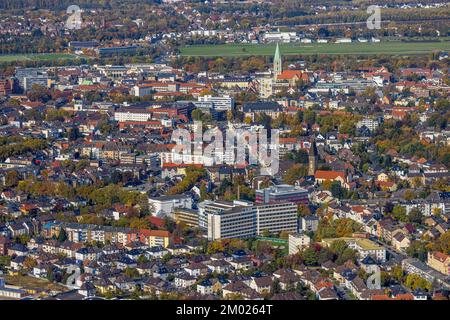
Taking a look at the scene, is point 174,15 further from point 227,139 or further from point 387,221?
point 387,221

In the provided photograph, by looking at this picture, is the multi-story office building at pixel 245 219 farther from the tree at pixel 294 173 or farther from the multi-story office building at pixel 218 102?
the multi-story office building at pixel 218 102

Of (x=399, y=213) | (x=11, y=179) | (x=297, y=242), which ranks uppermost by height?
(x=297, y=242)

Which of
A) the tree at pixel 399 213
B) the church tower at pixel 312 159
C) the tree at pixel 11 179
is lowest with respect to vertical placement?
the tree at pixel 11 179

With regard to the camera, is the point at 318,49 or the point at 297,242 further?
the point at 318,49

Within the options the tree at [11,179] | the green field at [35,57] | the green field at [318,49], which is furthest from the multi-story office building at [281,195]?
the green field at [35,57]

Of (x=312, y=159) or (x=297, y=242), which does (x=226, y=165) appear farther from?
(x=297, y=242)

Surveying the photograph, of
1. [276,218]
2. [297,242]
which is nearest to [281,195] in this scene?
[276,218]

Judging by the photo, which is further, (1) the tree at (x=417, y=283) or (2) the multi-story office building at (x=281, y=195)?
(2) the multi-story office building at (x=281, y=195)
